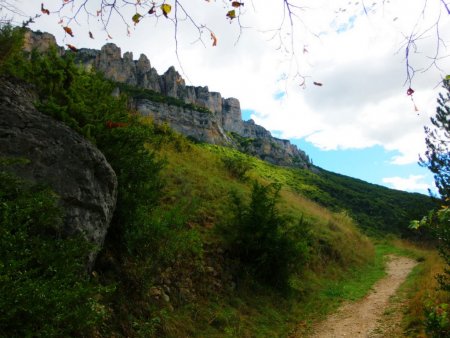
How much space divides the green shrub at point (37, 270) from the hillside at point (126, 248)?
0.04ft

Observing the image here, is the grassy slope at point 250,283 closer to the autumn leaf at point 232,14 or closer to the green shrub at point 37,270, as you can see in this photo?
the green shrub at point 37,270

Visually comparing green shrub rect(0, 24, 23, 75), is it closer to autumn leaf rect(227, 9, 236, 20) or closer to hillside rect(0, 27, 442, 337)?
hillside rect(0, 27, 442, 337)

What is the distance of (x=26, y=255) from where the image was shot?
3.35 m

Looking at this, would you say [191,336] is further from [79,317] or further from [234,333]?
[79,317]

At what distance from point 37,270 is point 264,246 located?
5806 millimetres

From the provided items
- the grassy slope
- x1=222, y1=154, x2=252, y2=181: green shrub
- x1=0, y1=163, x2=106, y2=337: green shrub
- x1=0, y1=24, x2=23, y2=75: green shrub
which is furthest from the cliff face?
x1=0, y1=163, x2=106, y2=337: green shrub

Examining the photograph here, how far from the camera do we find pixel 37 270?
3268 mm

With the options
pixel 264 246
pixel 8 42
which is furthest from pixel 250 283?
pixel 8 42

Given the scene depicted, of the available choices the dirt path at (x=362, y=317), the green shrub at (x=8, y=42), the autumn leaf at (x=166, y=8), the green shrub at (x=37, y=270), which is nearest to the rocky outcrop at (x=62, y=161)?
the green shrub at (x=37, y=270)

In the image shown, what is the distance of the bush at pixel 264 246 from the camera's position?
8359mm

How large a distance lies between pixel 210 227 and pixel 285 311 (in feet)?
8.67

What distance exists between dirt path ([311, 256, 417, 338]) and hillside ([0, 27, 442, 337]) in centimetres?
34

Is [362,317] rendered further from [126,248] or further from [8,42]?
[8,42]

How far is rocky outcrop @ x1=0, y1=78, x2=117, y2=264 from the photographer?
14.1ft
